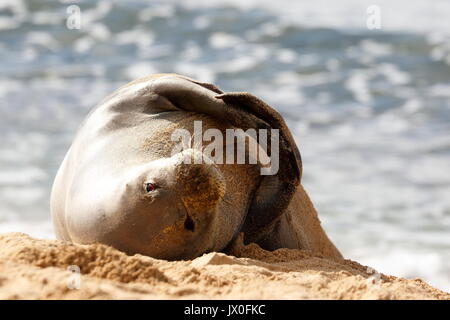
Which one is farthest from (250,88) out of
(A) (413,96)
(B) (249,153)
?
(B) (249,153)

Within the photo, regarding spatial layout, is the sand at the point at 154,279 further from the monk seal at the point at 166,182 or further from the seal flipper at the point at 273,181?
the seal flipper at the point at 273,181

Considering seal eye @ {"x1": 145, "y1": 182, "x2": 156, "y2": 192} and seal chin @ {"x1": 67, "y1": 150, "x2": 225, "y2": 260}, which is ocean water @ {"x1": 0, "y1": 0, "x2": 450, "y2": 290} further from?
seal eye @ {"x1": 145, "y1": 182, "x2": 156, "y2": 192}

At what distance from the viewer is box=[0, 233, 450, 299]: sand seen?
2.94 meters

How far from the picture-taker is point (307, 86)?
1180 cm

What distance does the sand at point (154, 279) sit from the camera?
9.65ft

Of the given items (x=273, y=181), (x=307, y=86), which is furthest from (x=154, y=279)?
(x=307, y=86)

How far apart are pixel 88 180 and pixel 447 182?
5.70m

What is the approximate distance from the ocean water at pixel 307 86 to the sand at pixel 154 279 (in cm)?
354

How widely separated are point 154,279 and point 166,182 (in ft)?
1.27

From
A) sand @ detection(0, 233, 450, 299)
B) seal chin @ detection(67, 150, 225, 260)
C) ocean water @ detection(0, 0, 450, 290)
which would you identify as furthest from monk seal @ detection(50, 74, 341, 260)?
ocean water @ detection(0, 0, 450, 290)

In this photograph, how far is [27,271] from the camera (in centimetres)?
310

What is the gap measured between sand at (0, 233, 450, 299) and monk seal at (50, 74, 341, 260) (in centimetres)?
16

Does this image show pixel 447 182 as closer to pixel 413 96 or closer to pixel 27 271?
pixel 413 96

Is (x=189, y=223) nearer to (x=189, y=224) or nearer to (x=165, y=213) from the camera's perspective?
(x=189, y=224)
